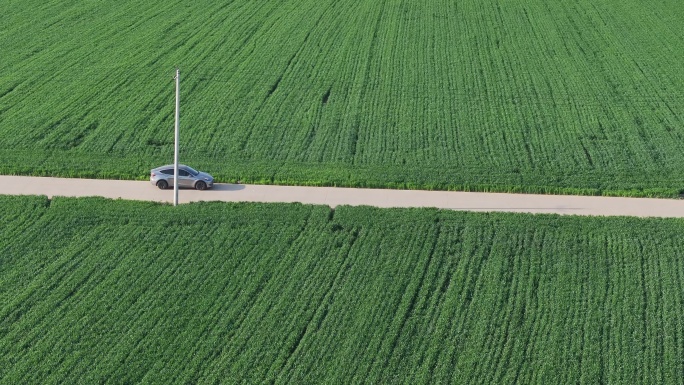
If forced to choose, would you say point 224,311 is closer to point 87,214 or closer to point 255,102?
point 87,214

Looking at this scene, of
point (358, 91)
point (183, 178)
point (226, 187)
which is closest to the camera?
point (183, 178)

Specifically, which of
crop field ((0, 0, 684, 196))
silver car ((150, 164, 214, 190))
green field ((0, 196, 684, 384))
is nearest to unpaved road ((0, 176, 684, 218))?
silver car ((150, 164, 214, 190))

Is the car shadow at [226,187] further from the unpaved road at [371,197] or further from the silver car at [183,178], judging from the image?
the silver car at [183,178]

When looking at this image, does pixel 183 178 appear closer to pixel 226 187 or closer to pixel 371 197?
pixel 226 187

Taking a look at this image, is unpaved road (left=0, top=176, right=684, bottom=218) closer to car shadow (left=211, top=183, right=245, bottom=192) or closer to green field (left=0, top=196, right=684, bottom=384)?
car shadow (left=211, top=183, right=245, bottom=192)

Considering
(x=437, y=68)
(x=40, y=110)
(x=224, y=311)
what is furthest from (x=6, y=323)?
(x=437, y=68)

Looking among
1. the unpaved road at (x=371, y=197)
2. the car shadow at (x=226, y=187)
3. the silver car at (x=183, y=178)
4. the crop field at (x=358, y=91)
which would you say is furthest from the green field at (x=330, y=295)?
the crop field at (x=358, y=91)

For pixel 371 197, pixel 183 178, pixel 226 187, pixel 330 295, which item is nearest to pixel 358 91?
pixel 371 197
